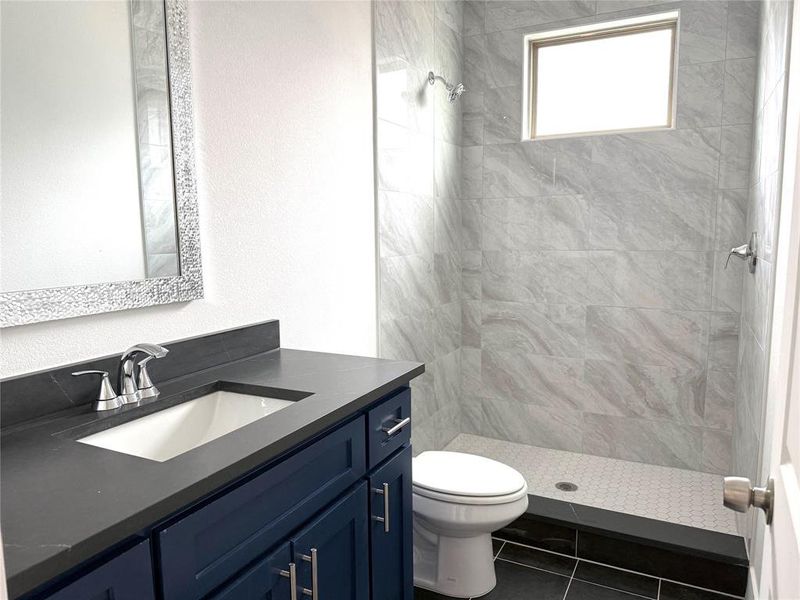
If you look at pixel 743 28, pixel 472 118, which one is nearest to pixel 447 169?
pixel 472 118

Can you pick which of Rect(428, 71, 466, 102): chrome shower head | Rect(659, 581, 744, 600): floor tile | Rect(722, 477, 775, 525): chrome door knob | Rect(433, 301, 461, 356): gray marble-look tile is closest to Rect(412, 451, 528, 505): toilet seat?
Rect(659, 581, 744, 600): floor tile

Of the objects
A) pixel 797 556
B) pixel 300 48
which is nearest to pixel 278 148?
pixel 300 48

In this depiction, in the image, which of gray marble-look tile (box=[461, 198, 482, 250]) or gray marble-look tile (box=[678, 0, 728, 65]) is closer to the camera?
gray marble-look tile (box=[678, 0, 728, 65])

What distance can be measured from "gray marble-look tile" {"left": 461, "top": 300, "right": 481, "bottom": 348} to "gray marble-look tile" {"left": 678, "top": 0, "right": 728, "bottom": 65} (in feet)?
5.24

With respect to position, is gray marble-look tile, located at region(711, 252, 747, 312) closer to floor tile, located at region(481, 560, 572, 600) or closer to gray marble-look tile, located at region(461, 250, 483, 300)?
gray marble-look tile, located at region(461, 250, 483, 300)

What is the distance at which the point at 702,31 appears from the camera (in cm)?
273

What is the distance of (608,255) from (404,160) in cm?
118

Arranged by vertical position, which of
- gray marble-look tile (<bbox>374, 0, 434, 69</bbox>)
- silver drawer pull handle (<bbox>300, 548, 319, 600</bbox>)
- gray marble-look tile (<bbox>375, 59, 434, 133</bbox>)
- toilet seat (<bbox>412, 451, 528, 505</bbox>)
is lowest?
toilet seat (<bbox>412, 451, 528, 505</bbox>)

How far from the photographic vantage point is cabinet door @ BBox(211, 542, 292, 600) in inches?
40.9

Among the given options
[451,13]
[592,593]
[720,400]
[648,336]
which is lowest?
[592,593]

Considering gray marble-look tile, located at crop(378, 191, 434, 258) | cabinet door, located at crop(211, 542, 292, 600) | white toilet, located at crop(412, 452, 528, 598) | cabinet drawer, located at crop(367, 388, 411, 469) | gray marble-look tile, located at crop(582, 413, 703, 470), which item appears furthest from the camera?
gray marble-look tile, located at crop(582, 413, 703, 470)

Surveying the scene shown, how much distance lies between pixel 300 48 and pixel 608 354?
2.14m

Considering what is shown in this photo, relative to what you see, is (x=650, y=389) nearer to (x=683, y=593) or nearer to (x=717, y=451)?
(x=717, y=451)

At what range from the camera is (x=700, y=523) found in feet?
8.07
